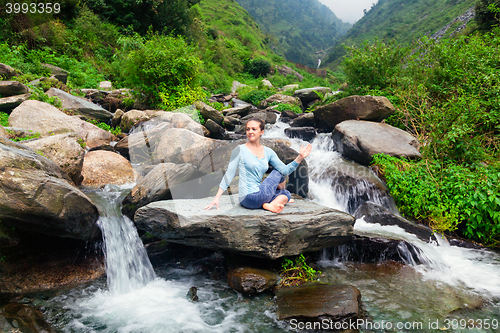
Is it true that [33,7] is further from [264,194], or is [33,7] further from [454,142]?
[454,142]

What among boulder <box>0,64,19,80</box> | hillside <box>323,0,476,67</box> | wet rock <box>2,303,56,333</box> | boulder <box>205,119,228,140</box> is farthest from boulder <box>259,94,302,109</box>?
wet rock <box>2,303,56,333</box>

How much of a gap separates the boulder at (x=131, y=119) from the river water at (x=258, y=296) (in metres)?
4.14

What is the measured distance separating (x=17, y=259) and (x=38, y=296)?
2.46 ft

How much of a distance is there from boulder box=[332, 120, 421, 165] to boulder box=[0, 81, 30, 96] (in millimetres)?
10494

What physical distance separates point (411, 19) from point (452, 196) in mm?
69533

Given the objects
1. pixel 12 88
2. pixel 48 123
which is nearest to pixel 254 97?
pixel 12 88

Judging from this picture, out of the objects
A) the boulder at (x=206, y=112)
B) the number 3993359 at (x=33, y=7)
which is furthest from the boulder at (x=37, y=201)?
the number 3993359 at (x=33, y=7)

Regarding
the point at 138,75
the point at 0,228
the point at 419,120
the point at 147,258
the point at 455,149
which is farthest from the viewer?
the point at 138,75

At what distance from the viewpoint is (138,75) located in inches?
400

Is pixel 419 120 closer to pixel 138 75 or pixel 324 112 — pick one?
pixel 324 112

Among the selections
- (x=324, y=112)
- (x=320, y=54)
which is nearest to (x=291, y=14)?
(x=320, y=54)

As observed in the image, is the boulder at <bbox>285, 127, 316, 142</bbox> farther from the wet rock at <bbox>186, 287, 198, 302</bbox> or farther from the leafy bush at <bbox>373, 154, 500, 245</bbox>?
the wet rock at <bbox>186, 287, 198, 302</bbox>

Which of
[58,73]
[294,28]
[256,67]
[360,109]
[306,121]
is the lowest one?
[306,121]

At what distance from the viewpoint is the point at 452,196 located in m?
5.67
